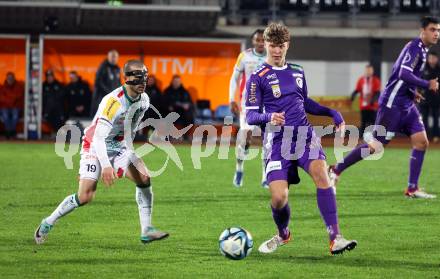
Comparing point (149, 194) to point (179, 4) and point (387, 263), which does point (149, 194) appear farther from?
point (179, 4)

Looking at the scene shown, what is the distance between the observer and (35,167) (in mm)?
19578

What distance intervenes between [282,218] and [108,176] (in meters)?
1.65

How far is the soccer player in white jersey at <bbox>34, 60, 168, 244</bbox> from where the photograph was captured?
9898mm

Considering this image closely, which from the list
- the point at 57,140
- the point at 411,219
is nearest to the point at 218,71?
the point at 57,140

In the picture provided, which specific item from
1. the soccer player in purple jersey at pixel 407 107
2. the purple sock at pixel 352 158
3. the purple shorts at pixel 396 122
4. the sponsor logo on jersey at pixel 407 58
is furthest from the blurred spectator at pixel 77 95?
the sponsor logo on jersey at pixel 407 58

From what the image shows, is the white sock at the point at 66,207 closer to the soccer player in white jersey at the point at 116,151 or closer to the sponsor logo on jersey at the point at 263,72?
the soccer player in white jersey at the point at 116,151

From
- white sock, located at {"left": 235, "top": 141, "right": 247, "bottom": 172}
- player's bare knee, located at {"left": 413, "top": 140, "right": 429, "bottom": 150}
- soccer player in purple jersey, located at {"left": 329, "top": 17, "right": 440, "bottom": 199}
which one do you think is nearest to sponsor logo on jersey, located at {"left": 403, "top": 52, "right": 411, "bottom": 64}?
soccer player in purple jersey, located at {"left": 329, "top": 17, "right": 440, "bottom": 199}

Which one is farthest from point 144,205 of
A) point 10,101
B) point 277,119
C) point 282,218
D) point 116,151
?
point 10,101

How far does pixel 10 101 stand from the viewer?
28172mm

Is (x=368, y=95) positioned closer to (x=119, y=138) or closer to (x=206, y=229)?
(x=206, y=229)

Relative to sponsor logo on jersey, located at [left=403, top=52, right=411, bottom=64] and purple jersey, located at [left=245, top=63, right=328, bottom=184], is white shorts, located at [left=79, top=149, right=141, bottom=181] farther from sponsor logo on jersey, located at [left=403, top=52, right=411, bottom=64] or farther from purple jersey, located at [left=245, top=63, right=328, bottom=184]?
sponsor logo on jersey, located at [left=403, top=52, right=411, bottom=64]

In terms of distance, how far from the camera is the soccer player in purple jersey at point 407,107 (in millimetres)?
14406

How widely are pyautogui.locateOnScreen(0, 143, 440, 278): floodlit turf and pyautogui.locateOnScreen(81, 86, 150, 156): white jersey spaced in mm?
982

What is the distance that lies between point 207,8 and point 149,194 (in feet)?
60.9
